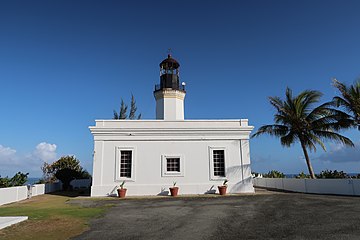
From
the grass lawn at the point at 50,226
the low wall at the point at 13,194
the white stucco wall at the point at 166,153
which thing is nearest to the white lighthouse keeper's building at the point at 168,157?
the white stucco wall at the point at 166,153

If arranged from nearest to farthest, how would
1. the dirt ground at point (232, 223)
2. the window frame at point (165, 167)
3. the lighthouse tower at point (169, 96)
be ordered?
the dirt ground at point (232, 223), the window frame at point (165, 167), the lighthouse tower at point (169, 96)

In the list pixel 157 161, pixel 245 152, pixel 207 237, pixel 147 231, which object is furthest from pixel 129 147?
pixel 207 237

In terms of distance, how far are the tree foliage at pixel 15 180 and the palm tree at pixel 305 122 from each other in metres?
15.9

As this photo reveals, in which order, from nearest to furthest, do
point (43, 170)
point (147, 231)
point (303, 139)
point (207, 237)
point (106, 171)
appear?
point (207, 237)
point (147, 231)
point (106, 171)
point (303, 139)
point (43, 170)

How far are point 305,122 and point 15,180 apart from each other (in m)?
19.2

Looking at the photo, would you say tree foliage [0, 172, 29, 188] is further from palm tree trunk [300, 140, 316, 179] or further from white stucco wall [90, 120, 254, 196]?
palm tree trunk [300, 140, 316, 179]

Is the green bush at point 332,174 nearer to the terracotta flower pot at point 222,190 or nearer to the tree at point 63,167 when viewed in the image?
the terracotta flower pot at point 222,190

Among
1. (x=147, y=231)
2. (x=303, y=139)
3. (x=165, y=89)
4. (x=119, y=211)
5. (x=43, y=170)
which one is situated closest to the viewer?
(x=147, y=231)

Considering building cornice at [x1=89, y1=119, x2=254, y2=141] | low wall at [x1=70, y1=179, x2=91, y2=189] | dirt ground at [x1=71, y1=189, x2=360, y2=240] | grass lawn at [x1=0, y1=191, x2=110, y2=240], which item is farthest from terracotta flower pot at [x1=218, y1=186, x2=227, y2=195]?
low wall at [x1=70, y1=179, x2=91, y2=189]

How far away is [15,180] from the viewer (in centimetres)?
1636

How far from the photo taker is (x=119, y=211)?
10.2 m

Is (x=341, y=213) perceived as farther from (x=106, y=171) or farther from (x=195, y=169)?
(x=106, y=171)

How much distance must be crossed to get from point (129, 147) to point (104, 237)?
10.4m

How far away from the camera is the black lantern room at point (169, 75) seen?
2188cm
